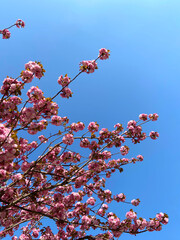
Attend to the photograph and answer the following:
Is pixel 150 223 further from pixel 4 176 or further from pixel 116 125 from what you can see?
pixel 4 176

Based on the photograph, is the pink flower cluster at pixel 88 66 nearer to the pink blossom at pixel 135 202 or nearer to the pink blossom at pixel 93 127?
the pink blossom at pixel 93 127

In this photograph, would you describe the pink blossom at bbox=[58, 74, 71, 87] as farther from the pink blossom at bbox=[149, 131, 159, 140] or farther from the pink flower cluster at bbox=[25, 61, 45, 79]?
the pink blossom at bbox=[149, 131, 159, 140]

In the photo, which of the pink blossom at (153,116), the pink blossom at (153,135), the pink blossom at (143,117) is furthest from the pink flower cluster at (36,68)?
the pink blossom at (153,135)

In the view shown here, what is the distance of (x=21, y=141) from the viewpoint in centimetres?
540

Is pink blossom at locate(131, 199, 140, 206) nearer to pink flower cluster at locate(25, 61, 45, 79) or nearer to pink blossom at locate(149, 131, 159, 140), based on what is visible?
pink blossom at locate(149, 131, 159, 140)

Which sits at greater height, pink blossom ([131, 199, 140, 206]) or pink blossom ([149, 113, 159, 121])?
pink blossom ([149, 113, 159, 121])

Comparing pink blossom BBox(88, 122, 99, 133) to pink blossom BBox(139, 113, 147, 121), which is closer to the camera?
pink blossom BBox(88, 122, 99, 133)

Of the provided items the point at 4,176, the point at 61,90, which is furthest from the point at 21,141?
the point at 61,90

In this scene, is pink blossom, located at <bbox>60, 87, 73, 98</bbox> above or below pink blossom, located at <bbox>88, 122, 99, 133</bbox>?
above

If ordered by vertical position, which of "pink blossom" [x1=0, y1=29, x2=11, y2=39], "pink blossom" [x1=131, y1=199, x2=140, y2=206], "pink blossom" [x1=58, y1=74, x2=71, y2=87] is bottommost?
"pink blossom" [x1=131, y1=199, x2=140, y2=206]

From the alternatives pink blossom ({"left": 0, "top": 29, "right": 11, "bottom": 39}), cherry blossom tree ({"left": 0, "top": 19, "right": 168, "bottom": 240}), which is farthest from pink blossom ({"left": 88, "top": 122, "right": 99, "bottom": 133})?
pink blossom ({"left": 0, "top": 29, "right": 11, "bottom": 39})

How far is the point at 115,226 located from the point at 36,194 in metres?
2.82

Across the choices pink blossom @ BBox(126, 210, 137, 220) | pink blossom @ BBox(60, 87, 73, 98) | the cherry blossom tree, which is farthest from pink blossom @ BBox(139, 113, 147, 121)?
pink blossom @ BBox(126, 210, 137, 220)

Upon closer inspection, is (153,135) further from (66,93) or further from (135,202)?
(66,93)
